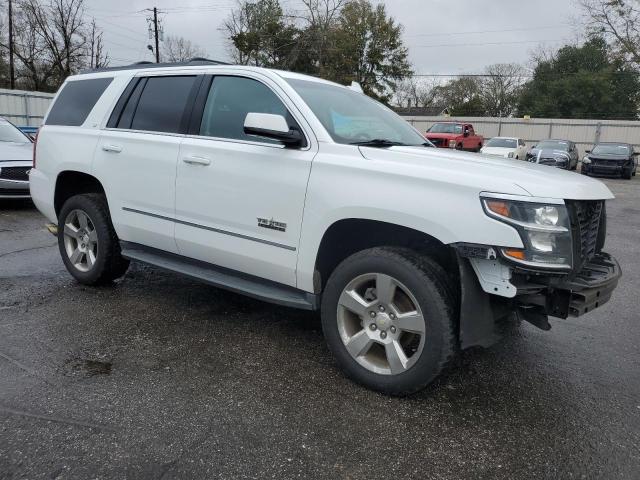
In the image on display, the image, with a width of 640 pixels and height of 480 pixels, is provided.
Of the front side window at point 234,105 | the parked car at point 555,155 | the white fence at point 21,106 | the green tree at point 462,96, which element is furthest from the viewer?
the green tree at point 462,96

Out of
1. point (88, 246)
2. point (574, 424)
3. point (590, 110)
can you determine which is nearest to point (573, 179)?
point (574, 424)

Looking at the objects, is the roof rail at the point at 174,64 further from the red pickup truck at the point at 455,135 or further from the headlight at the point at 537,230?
the red pickup truck at the point at 455,135

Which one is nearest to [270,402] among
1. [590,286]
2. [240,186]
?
[240,186]

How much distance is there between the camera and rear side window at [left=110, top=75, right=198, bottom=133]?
4098 millimetres

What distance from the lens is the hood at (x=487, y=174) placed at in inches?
106

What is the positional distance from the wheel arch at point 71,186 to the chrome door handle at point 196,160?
138 cm

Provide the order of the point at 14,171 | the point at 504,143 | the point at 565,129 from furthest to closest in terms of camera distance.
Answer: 1. the point at 565,129
2. the point at 504,143
3. the point at 14,171

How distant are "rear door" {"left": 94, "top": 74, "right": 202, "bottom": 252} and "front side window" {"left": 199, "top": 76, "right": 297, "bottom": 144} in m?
0.22

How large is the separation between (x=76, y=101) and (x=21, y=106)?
833 inches

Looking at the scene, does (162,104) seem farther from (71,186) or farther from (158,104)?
(71,186)

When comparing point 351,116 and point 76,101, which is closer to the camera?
point 351,116

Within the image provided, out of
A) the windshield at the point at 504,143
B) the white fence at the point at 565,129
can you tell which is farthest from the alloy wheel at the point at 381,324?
the white fence at the point at 565,129

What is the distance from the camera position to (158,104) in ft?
14.0

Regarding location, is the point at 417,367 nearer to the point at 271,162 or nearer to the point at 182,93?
the point at 271,162
